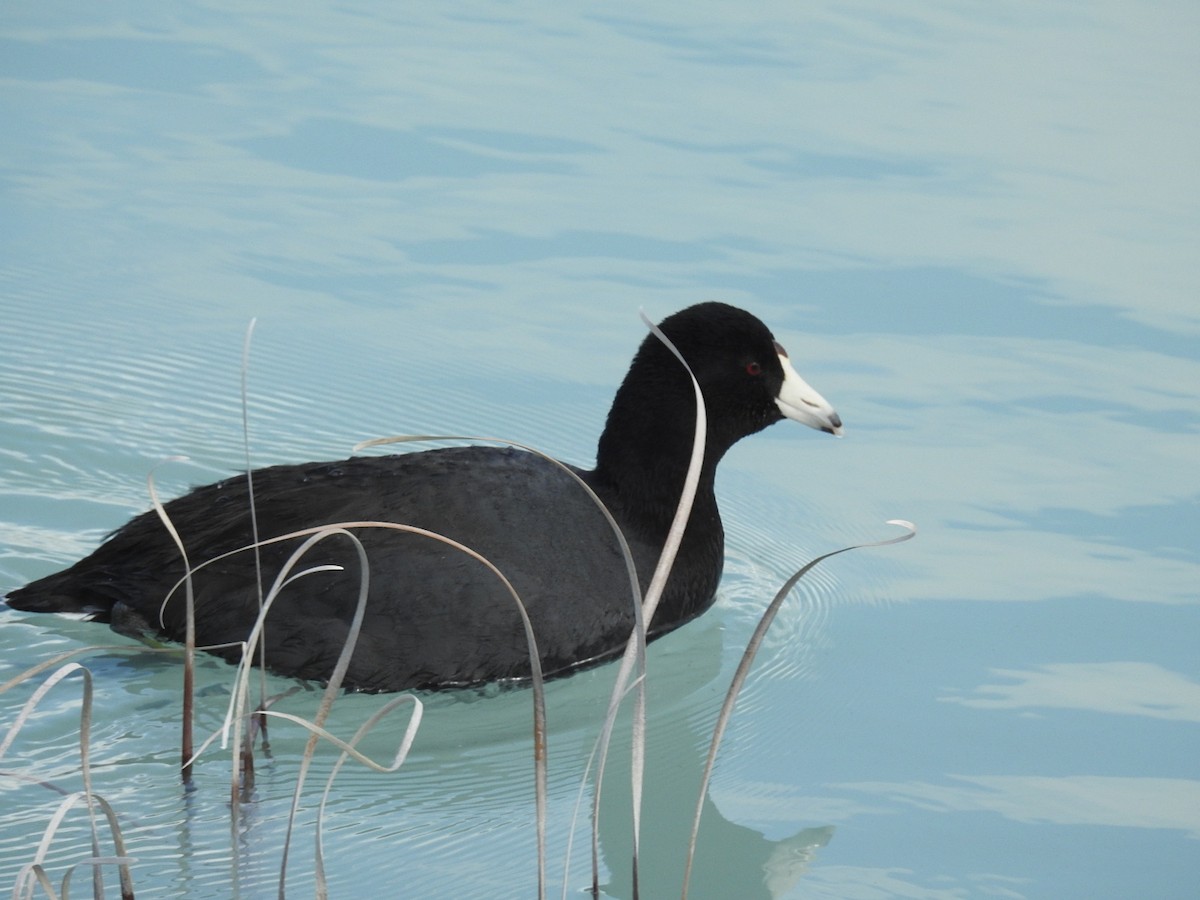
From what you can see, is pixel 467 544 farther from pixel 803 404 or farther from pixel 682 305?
pixel 682 305

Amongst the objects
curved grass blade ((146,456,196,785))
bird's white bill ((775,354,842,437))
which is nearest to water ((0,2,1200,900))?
curved grass blade ((146,456,196,785))

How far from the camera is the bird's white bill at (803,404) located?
4.76 metres

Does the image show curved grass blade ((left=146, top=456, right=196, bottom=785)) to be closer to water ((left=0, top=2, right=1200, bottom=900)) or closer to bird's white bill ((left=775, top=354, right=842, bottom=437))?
water ((left=0, top=2, right=1200, bottom=900))

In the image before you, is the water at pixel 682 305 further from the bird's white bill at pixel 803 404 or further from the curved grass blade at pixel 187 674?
the bird's white bill at pixel 803 404

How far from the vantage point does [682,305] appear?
256 inches

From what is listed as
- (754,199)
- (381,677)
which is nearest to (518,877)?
(381,677)

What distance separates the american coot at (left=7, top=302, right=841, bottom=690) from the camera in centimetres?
421

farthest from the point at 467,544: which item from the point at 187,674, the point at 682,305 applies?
the point at 682,305

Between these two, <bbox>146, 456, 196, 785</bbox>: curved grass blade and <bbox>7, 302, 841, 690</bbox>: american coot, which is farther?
<bbox>7, 302, 841, 690</bbox>: american coot

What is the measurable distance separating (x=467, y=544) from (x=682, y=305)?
2.45 meters

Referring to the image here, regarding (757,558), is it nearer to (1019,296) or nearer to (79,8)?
(1019,296)

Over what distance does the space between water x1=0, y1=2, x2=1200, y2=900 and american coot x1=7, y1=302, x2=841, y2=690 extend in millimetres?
137

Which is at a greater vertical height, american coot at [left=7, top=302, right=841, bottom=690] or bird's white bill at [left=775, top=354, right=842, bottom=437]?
bird's white bill at [left=775, top=354, right=842, bottom=437]

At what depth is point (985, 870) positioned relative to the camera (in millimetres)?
3785
